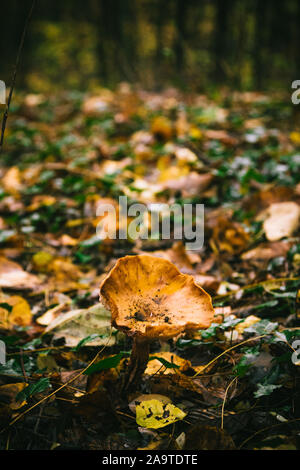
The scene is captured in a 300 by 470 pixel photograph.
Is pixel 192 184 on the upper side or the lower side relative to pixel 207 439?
upper

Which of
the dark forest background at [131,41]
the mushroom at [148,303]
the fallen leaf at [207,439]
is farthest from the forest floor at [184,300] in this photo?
the dark forest background at [131,41]

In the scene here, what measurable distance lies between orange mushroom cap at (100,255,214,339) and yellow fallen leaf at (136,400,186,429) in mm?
232

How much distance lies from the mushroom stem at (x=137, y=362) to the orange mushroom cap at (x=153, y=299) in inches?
2.6

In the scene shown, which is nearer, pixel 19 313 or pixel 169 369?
pixel 169 369

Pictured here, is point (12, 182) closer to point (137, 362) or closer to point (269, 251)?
point (269, 251)

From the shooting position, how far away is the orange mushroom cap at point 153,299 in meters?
0.97

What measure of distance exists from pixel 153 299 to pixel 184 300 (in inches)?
3.9

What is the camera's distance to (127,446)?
3.32 ft

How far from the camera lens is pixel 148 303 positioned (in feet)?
3.56

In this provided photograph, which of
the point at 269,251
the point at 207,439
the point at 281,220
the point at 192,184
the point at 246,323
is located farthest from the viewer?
the point at 192,184

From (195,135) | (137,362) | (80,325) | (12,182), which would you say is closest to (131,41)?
(195,135)

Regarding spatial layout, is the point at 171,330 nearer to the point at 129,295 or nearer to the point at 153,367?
the point at 129,295

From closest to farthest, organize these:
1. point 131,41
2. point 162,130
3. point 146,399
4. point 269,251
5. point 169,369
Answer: point 146,399 < point 169,369 < point 269,251 < point 162,130 < point 131,41

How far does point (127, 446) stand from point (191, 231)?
1363 mm
